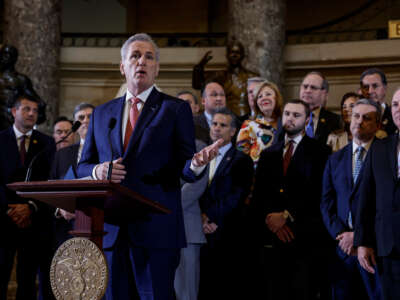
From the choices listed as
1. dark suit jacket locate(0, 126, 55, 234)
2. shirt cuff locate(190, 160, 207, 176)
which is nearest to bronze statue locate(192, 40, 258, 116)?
dark suit jacket locate(0, 126, 55, 234)

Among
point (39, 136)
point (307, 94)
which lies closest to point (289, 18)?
point (307, 94)

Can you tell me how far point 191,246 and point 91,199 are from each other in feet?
6.32

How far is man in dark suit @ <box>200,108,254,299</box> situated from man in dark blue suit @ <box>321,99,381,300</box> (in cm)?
55

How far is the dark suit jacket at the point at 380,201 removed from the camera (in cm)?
300

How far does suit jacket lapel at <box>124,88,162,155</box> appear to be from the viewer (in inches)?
87.3

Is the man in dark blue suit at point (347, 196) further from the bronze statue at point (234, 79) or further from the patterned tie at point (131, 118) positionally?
the bronze statue at point (234, 79)

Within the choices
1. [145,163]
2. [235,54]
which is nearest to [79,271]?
Answer: [145,163]

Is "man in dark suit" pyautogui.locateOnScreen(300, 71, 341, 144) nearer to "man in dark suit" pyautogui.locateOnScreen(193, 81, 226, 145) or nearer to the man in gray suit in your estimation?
"man in dark suit" pyautogui.locateOnScreen(193, 81, 226, 145)

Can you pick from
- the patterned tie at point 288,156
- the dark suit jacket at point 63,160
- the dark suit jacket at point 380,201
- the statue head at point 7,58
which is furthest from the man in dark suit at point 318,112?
the statue head at point 7,58

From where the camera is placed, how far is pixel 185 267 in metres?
3.74

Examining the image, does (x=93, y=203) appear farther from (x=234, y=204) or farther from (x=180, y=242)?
(x=234, y=204)

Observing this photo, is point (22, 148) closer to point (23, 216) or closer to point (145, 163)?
point (23, 216)

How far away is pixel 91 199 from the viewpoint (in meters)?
1.93

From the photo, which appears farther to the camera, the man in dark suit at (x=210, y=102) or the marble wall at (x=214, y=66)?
the marble wall at (x=214, y=66)
